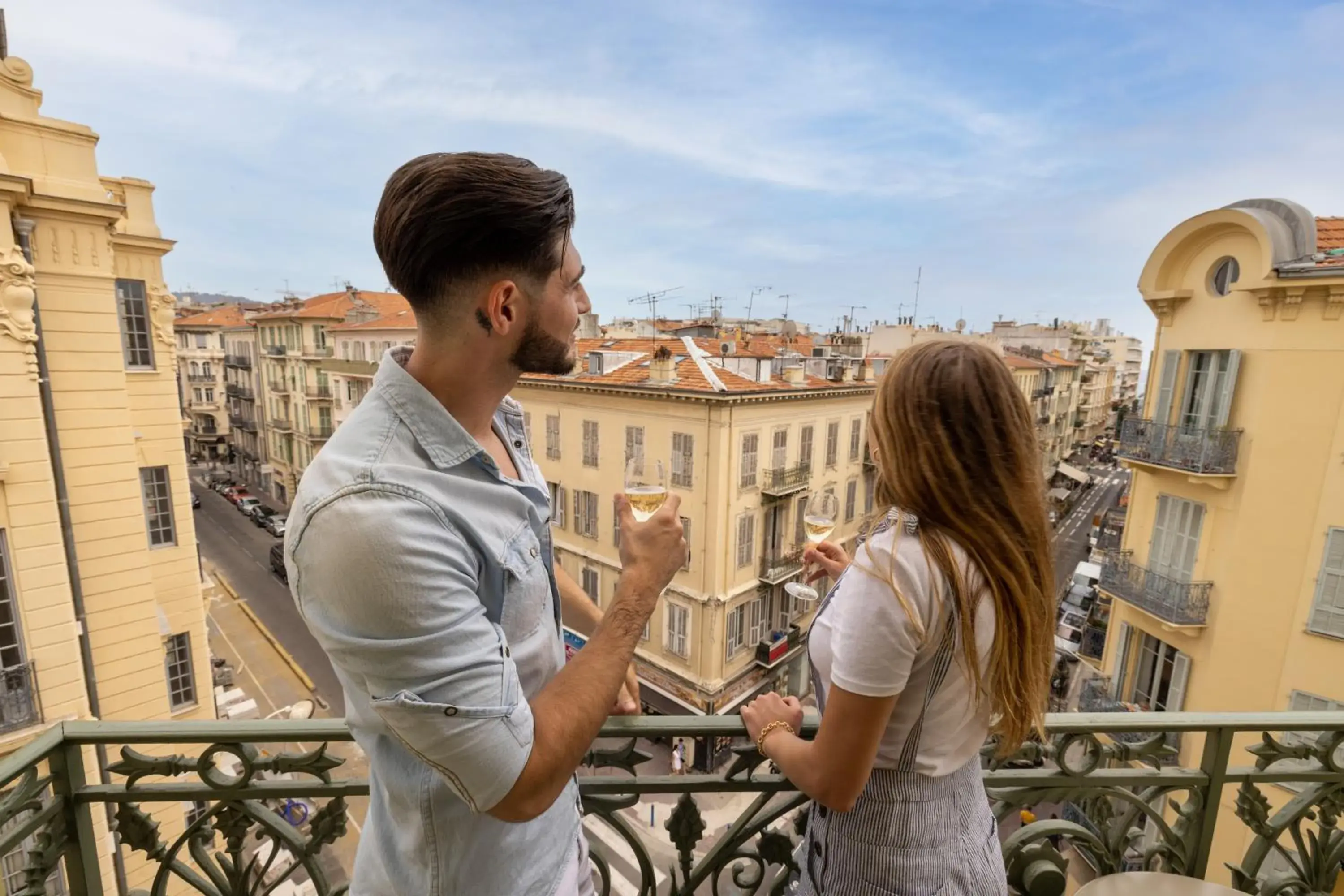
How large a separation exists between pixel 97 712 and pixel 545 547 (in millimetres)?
8652

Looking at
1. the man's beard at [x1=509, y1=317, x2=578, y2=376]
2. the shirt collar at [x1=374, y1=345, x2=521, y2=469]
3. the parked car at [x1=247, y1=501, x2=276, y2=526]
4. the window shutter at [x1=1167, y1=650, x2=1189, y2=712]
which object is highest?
the man's beard at [x1=509, y1=317, x2=578, y2=376]

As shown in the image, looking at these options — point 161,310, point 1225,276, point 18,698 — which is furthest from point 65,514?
point 1225,276

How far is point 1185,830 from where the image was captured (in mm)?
2057

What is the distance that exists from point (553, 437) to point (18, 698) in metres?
10.8

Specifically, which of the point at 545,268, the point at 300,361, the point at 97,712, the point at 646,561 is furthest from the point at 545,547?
the point at 300,361

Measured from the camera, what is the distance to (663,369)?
1390cm

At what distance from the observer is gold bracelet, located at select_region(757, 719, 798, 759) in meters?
1.54

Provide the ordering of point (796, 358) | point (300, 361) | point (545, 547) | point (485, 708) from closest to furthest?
point (485, 708)
point (545, 547)
point (796, 358)
point (300, 361)

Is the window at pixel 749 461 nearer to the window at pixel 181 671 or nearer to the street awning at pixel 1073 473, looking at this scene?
the window at pixel 181 671

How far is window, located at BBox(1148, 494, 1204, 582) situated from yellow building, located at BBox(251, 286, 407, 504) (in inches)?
967

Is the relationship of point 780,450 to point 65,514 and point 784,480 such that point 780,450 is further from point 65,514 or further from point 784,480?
point 65,514

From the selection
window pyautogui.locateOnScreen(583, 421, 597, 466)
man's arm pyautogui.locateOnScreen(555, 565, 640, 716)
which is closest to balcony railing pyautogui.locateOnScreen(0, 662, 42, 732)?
man's arm pyautogui.locateOnScreen(555, 565, 640, 716)

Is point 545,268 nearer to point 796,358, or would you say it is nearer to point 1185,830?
point 1185,830

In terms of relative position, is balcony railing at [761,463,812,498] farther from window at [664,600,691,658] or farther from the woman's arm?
the woman's arm
